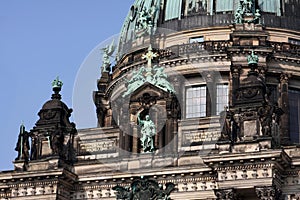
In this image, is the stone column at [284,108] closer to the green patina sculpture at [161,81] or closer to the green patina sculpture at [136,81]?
the green patina sculpture at [161,81]

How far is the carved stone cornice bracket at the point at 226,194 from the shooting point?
40.6 meters

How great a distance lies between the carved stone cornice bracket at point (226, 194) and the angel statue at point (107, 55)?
18.6 m

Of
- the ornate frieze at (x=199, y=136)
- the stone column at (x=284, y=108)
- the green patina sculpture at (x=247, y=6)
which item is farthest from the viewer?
the green patina sculpture at (x=247, y=6)

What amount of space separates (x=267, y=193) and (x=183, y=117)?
36.8 feet

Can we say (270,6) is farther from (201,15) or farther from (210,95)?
(210,95)

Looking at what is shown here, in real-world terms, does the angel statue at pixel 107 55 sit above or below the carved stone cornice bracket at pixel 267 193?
above

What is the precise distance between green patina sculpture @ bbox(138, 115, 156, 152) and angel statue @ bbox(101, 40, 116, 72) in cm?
1233

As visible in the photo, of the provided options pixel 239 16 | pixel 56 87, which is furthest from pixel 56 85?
pixel 239 16

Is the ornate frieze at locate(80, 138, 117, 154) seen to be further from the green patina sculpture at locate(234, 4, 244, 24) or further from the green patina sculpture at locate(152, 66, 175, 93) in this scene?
the green patina sculpture at locate(234, 4, 244, 24)

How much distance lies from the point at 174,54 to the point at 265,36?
17.5ft

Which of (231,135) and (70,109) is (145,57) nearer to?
(70,109)

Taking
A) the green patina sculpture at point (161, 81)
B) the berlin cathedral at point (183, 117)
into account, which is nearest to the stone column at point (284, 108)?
the berlin cathedral at point (183, 117)

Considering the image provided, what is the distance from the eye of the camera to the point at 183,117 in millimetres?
50125

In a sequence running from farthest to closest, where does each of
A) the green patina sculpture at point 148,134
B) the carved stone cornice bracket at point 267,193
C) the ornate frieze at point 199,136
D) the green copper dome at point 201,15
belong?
the green copper dome at point 201,15, the green patina sculpture at point 148,134, the ornate frieze at point 199,136, the carved stone cornice bracket at point 267,193
